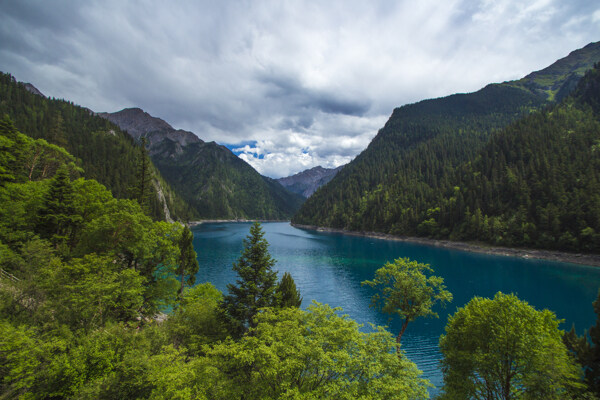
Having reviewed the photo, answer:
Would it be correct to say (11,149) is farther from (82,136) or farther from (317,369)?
(82,136)

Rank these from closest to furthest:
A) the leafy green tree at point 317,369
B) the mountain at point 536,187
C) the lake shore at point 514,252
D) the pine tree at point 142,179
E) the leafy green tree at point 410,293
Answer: the leafy green tree at point 317,369 < the leafy green tree at point 410,293 < the pine tree at point 142,179 < the lake shore at point 514,252 < the mountain at point 536,187

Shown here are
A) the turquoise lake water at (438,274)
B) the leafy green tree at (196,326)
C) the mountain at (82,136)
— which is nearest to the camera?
the leafy green tree at (196,326)

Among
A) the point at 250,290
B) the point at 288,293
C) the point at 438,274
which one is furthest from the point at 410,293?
the point at 438,274

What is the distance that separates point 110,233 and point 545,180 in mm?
138604

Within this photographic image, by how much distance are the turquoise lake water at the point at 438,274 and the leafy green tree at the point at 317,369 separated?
13.6m

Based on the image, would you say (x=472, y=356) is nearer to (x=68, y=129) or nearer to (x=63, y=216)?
(x=63, y=216)

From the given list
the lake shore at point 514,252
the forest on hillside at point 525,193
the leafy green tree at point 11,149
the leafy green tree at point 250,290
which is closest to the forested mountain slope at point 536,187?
the forest on hillside at point 525,193

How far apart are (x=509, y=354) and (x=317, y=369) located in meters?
13.8

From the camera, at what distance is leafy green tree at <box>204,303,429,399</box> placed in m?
→ 12.9

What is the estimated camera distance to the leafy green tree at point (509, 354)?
1482 cm

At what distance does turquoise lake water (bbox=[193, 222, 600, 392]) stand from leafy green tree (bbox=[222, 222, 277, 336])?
12.5 m

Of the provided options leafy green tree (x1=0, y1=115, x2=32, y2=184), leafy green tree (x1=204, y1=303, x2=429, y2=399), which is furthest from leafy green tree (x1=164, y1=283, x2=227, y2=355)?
leafy green tree (x1=0, y1=115, x2=32, y2=184)

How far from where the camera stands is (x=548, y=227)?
8388 centimetres

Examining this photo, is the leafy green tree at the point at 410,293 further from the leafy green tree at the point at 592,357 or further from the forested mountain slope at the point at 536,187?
the forested mountain slope at the point at 536,187
